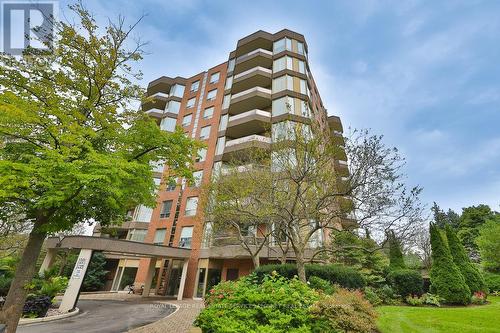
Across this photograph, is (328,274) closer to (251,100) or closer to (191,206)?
(191,206)

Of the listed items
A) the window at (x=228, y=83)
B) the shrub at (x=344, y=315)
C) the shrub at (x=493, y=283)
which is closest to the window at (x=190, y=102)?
the window at (x=228, y=83)

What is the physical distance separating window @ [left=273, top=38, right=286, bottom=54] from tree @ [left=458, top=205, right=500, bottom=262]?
43282mm

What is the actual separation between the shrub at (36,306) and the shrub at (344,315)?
1300 centimetres

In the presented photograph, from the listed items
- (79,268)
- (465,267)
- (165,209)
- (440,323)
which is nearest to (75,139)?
(79,268)

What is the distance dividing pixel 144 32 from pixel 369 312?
12089mm

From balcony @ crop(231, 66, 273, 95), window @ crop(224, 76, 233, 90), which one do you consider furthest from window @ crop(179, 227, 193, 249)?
window @ crop(224, 76, 233, 90)

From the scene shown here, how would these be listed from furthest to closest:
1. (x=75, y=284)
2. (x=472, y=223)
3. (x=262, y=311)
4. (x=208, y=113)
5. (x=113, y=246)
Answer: (x=472, y=223) → (x=208, y=113) → (x=113, y=246) → (x=75, y=284) → (x=262, y=311)

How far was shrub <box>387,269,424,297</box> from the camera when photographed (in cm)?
1758

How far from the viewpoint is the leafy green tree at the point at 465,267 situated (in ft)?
59.4

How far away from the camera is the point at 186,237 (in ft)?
91.3

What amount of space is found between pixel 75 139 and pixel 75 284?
12.1 m

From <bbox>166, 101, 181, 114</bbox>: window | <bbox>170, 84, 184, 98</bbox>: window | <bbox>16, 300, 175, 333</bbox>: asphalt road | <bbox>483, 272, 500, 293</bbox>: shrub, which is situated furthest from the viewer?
<bbox>170, 84, 184, 98</bbox>: window

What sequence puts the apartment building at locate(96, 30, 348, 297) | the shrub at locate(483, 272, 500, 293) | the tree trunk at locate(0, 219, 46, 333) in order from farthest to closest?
1. the apartment building at locate(96, 30, 348, 297)
2. the shrub at locate(483, 272, 500, 293)
3. the tree trunk at locate(0, 219, 46, 333)

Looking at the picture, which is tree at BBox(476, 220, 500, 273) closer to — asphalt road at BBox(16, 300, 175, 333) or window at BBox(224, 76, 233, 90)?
asphalt road at BBox(16, 300, 175, 333)
